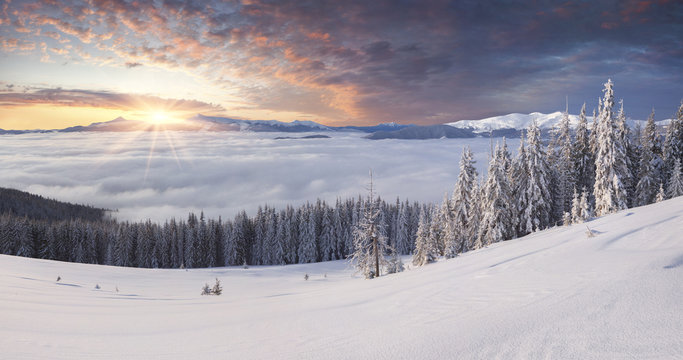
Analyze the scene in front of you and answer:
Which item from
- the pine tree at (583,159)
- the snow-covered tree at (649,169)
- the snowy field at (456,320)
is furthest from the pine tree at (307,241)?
the snowy field at (456,320)

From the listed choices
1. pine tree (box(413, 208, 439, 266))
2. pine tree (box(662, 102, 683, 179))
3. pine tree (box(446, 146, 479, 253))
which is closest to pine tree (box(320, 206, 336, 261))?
pine tree (box(446, 146, 479, 253))

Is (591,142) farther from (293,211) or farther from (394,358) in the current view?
(293,211)

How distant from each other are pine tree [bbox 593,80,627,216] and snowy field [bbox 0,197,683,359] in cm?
2869

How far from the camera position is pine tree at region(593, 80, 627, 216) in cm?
3036

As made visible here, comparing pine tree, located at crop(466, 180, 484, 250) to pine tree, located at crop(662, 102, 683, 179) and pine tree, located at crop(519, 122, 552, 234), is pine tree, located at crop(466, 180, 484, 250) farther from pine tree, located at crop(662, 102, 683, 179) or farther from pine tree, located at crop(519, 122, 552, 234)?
pine tree, located at crop(662, 102, 683, 179)

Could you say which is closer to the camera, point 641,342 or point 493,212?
point 641,342

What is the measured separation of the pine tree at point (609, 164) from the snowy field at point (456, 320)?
94.1 ft

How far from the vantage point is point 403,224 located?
283ft

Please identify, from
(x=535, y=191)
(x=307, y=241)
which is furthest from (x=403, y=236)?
(x=535, y=191)

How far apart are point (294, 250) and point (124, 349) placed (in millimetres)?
83163

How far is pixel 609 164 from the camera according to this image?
30875 millimetres

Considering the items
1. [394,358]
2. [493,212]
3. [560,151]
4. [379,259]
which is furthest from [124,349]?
[560,151]

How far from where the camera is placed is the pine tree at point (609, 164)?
30359 millimetres

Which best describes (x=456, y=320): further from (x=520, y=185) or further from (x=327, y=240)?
(x=327, y=240)
